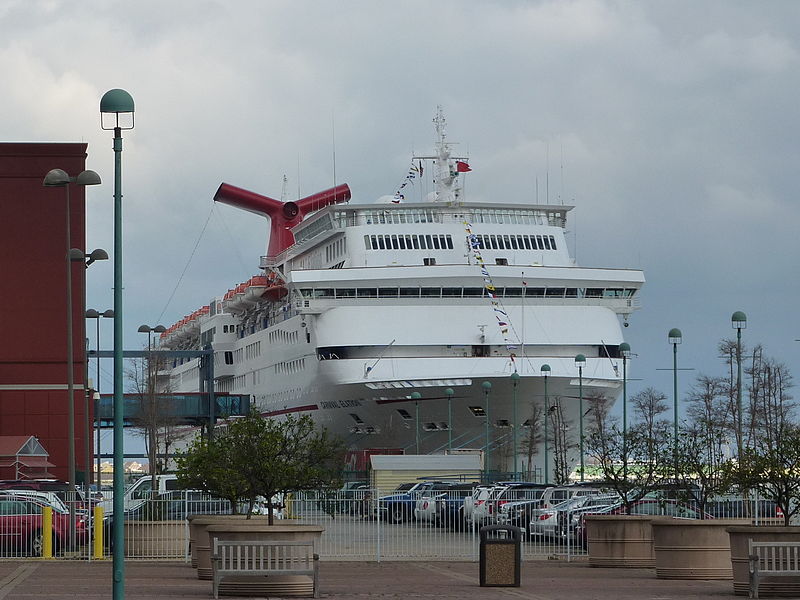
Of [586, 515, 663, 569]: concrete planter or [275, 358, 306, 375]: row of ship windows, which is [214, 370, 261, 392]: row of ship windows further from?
[586, 515, 663, 569]: concrete planter

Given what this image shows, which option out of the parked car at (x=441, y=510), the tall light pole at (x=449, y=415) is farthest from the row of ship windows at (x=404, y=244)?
the parked car at (x=441, y=510)

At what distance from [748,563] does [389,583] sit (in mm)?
5377

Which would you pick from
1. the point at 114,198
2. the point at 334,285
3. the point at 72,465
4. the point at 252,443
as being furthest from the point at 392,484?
the point at 114,198

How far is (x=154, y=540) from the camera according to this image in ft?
95.5

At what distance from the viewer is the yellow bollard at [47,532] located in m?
28.3

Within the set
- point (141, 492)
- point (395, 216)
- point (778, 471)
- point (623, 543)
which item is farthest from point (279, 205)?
point (778, 471)

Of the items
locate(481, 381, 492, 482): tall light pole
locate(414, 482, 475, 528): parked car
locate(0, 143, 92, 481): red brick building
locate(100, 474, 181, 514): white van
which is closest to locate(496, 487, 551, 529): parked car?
locate(414, 482, 475, 528): parked car

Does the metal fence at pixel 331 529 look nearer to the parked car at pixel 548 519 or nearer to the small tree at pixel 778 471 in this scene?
the parked car at pixel 548 519

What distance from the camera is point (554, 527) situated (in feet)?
102

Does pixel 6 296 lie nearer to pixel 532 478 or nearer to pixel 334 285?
pixel 334 285

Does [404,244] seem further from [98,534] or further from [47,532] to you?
[47,532]

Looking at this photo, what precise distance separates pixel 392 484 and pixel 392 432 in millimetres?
14674

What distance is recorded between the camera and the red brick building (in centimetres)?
5144

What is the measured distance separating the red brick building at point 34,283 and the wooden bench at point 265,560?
33400 millimetres
